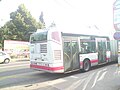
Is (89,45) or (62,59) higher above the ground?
(89,45)

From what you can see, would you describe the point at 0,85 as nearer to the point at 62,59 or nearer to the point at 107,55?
the point at 62,59

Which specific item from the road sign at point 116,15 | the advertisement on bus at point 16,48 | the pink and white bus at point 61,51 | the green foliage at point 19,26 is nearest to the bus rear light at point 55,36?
the pink and white bus at point 61,51

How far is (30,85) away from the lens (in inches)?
329

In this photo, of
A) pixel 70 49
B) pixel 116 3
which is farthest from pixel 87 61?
pixel 116 3

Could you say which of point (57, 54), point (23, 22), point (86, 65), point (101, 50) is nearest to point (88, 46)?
point (86, 65)

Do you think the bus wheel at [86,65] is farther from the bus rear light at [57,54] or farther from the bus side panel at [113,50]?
the bus side panel at [113,50]

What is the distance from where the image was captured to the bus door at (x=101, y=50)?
42.7ft

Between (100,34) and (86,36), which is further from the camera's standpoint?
(100,34)

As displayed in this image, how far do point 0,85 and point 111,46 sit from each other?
990cm

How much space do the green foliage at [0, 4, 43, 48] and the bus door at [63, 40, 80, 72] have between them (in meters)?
22.9

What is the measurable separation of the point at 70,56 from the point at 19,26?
24.5 metres

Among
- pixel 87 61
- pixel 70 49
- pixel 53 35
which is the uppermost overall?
pixel 53 35

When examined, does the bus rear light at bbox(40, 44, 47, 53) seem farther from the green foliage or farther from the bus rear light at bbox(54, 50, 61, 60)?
the green foliage

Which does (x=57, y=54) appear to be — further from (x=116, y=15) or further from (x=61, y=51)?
(x=116, y=15)
